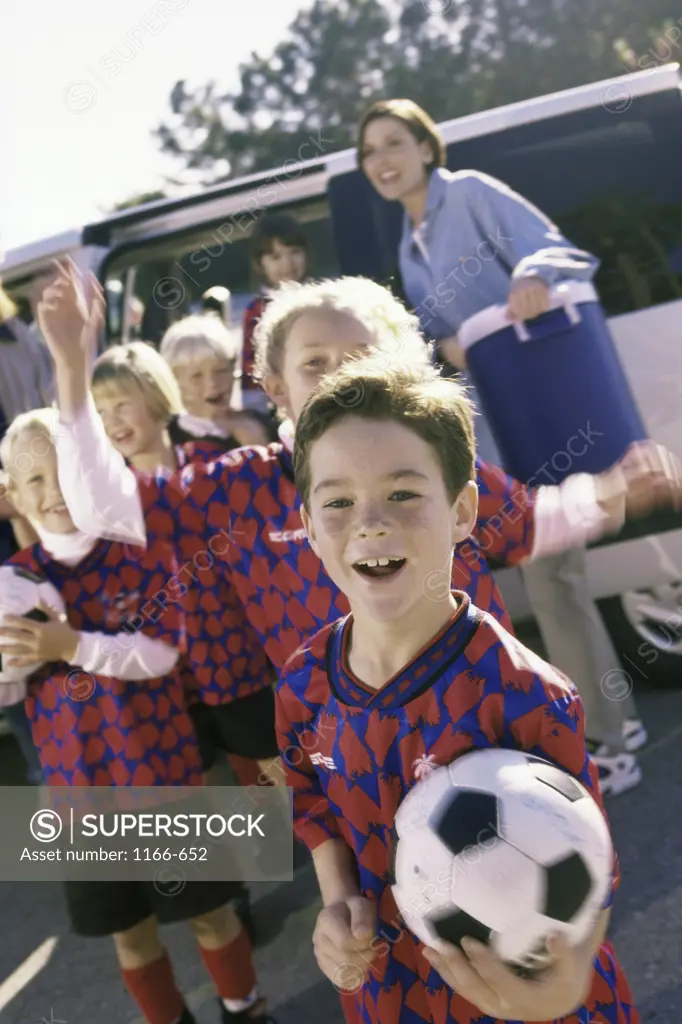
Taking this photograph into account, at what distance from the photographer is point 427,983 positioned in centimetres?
134

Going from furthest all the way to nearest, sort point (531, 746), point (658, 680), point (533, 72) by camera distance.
→ point (533, 72), point (658, 680), point (531, 746)

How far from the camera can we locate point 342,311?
6.28 feet

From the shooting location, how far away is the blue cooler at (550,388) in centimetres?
308

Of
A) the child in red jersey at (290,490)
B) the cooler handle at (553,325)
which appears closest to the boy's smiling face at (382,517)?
the child in red jersey at (290,490)

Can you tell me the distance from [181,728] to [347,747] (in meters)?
1.06

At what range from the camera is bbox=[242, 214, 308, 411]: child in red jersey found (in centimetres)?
377

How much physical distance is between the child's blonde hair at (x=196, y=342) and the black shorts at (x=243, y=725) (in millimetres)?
1320

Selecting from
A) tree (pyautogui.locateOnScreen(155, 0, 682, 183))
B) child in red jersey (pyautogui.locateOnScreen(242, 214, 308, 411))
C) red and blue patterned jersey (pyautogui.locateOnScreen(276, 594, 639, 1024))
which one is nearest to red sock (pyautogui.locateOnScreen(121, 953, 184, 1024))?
red and blue patterned jersey (pyautogui.locateOnScreen(276, 594, 639, 1024))

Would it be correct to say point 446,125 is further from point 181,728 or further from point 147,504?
point 181,728

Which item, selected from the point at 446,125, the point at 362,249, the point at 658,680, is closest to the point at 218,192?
the point at 362,249

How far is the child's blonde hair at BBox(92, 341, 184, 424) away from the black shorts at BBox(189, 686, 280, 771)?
89cm

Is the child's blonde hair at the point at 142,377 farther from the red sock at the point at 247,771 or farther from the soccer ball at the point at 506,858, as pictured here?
the soccer ball at the point at 506,858

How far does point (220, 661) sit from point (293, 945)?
949 millimetres

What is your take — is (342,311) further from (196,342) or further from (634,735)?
(634,735)
